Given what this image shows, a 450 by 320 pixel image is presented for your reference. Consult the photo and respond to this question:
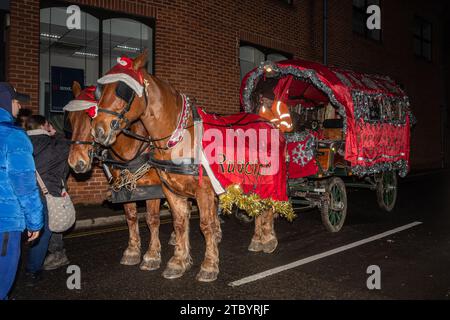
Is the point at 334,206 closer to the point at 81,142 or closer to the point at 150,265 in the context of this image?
the point at 150,265

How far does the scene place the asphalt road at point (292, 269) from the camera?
4.38 metres

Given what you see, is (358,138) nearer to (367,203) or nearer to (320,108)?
(320,108)

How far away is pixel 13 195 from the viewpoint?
118 inches

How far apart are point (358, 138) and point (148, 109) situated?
14.2 ft

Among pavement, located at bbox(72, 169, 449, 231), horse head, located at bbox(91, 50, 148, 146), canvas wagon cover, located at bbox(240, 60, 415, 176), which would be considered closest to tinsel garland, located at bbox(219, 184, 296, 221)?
horse head, located at bbox(91, 50, 148, 146)

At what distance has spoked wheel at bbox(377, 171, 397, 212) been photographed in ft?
29.6

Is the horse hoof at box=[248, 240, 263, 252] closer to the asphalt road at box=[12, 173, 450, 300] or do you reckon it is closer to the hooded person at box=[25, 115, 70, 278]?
the asphalt road at box=[12, 173, 450, 300]

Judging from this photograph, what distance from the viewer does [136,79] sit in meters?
4.14

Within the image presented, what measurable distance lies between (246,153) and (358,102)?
3160 mm

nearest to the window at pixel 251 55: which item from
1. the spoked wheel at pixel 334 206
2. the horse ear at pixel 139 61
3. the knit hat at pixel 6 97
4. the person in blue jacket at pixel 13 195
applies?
the spoked wheel at pixel 334 206

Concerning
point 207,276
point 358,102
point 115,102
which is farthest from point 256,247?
point 358,102

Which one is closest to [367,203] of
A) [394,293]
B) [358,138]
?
[358,138]

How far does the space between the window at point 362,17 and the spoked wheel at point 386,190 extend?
31.0 feet

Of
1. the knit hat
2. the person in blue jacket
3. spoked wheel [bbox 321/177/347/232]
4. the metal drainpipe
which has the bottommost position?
spoked wheel [bbox 321/177/347/232]
